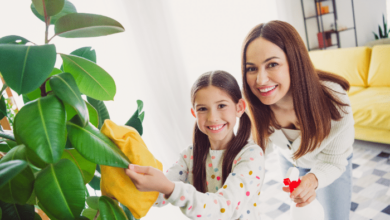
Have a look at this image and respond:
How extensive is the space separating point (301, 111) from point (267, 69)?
271 mm

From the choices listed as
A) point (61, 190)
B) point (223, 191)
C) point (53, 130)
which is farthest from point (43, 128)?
point (223, 191)

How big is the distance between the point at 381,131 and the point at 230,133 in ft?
6.43

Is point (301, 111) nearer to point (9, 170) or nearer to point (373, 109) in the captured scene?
point (9, 170)

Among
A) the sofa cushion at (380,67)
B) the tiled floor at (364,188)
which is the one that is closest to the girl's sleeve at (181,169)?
the tiled floor at (364,188)

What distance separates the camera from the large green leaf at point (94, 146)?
49 centimetres

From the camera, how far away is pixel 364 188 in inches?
76.4

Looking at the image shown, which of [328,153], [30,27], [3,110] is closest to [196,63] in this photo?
[30,27]

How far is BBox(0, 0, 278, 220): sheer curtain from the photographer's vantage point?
211 centimetres

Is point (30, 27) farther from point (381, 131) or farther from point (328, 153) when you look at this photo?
point (381, 131)

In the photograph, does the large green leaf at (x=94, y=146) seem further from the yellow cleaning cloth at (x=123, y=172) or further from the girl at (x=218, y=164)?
the girl at (x=218, y=164)

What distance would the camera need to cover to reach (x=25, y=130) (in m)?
0.43

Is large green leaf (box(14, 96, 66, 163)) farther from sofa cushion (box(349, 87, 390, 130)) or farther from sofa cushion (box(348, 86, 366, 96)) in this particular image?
sofa cushion (box(348, 86, 366, 96))

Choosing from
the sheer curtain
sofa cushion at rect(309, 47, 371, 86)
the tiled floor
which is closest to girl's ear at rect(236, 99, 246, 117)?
the tiled floor

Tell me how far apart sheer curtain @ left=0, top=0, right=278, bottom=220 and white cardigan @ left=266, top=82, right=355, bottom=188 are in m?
1.40
